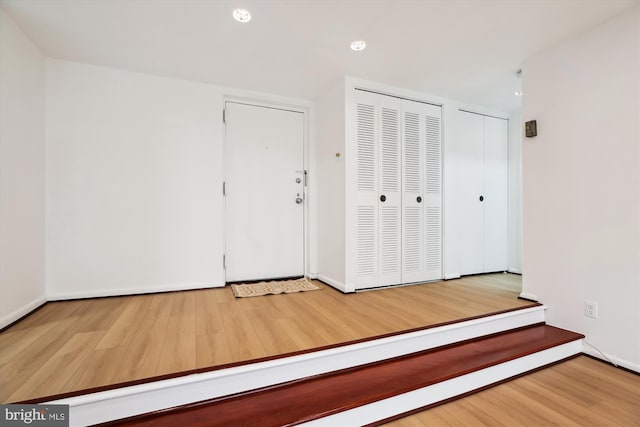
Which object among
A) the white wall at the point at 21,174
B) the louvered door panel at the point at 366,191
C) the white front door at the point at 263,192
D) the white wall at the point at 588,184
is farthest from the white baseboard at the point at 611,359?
the white wall at the point at 21,174

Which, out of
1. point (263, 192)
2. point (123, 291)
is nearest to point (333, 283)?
point (263, 192)

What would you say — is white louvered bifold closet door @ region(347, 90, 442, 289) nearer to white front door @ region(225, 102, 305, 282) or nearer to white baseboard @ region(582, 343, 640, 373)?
white front door @ region(225, 102, 305, 282)

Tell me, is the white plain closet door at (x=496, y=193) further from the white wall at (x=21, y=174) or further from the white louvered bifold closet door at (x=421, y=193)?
the white wall at (x=21, y=174)

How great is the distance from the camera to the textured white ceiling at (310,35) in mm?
1849

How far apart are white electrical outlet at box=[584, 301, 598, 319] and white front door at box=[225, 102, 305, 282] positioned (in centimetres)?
262

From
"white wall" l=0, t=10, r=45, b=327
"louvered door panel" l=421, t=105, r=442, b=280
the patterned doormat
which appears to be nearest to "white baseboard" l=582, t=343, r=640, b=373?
"louvered door panel" l=421, t=105, r=442, b=280

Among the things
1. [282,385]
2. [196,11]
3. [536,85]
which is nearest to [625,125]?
[536,85]

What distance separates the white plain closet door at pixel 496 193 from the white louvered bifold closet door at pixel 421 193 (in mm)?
831

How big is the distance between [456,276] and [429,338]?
179 centimetres

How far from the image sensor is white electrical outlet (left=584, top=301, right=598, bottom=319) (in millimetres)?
2049

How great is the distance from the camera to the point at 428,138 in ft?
10.9

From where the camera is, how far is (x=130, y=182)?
8.94ft

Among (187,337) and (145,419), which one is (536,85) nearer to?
(187,337)

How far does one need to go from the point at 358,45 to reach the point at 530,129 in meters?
1.68
